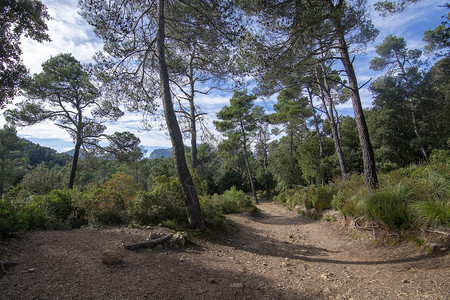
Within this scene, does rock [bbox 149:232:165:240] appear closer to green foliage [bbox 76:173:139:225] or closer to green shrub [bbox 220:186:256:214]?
green foliage [bbox 76:173:139:225]

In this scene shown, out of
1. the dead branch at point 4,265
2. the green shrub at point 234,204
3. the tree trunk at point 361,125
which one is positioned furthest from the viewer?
the green shrub at point 234,204

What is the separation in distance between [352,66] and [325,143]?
1273cm

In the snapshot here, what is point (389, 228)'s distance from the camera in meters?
4.10

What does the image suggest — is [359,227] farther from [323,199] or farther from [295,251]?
[323,199]

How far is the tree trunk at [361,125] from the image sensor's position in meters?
5.60

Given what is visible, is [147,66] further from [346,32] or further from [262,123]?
[262,123]

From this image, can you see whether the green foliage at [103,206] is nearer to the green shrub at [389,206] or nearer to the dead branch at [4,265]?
the dead branch at [4,265]

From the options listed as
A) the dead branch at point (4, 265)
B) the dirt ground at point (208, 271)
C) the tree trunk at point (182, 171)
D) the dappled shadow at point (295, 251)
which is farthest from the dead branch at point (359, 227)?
the dead branch at point (4, 265)

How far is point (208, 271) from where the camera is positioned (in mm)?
3137

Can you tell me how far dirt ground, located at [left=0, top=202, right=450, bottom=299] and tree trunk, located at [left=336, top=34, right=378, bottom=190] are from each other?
5.98 feet

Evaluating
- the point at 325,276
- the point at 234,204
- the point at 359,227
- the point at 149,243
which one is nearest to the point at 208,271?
the point at 149,243

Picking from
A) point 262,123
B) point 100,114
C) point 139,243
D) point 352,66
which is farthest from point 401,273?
point 262,123

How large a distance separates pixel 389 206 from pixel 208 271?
3769mm

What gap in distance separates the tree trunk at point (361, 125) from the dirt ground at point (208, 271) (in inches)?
71.8
